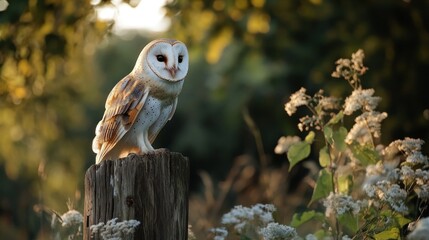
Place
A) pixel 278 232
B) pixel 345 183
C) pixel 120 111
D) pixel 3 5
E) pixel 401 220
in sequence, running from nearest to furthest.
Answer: pixel 278 232
pixel 120 111
pixel 401 220
pixel 345 183
pixel 3 5

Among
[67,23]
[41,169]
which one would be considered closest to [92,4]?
[67,23]

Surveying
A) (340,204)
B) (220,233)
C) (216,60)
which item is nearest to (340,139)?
(340,204)

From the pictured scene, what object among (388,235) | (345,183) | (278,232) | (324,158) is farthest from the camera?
(345,183)

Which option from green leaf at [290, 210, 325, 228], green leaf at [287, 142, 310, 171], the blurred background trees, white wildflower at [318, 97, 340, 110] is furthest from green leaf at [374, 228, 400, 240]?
the blurred background trees

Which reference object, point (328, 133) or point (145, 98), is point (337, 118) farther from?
point (145, 98)

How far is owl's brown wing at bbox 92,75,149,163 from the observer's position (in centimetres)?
405

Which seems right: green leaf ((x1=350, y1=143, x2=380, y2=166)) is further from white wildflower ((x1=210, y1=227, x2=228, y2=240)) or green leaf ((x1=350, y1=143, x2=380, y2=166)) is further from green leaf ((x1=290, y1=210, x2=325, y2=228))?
white wildflower ((x1=210, y1=227, x2=228, y2=240))

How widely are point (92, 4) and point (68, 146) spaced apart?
21.5 feet

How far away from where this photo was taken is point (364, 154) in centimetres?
468

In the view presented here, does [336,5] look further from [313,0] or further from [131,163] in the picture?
[131,163]

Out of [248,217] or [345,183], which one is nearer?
[248,217]

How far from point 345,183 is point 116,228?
1517mm

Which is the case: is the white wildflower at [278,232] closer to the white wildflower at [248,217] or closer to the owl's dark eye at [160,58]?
the white wildflower at [248,217]

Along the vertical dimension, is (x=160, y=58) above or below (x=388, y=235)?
above
